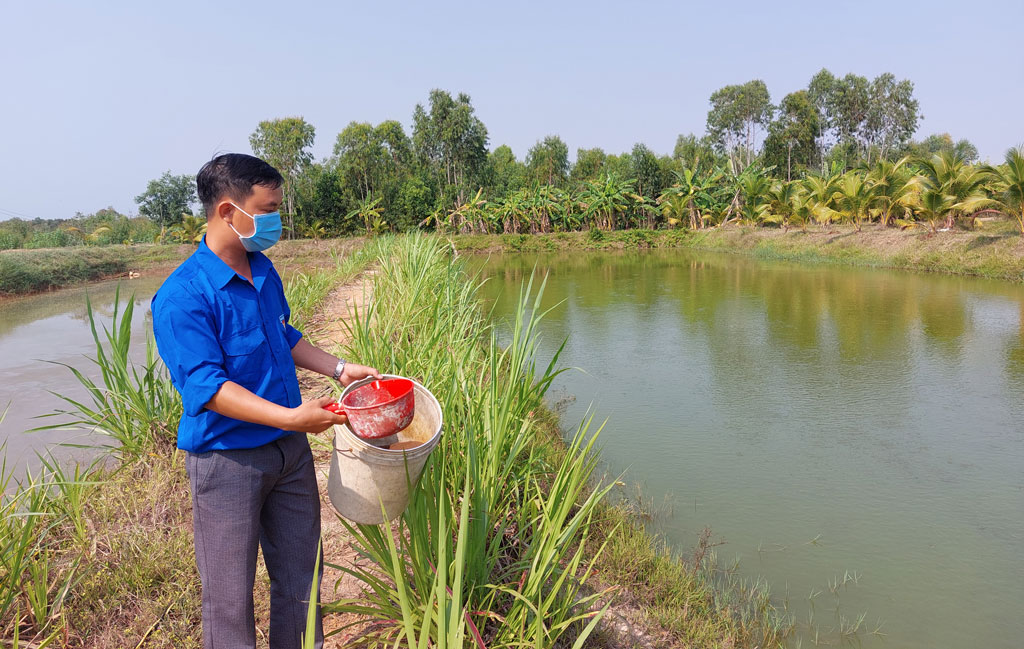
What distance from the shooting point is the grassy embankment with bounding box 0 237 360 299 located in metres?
12.2

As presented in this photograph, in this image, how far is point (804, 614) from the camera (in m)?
2.22

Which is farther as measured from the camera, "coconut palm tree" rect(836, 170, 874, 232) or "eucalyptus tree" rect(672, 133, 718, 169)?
"eucalyptus tree" rect(672, 133, 718, 169)

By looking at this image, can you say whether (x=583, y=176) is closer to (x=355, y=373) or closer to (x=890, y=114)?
(x=890, y=114)

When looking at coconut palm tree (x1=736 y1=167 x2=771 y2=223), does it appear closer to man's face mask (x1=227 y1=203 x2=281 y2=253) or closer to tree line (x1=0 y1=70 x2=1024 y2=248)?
tree line (x1=0 y1=70 x2=1024 y2=248)

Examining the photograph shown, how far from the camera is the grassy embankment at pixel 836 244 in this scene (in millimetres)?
10742

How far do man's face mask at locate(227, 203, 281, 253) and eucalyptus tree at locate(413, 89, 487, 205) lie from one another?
85.5 ft

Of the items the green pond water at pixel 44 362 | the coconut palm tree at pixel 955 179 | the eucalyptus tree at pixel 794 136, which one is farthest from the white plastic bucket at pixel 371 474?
the eucalyptus tree at pixel 794 136

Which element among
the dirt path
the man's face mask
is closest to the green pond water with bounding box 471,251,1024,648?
the dirt path

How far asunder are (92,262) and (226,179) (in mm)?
17647

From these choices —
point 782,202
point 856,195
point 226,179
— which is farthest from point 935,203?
point 226,179

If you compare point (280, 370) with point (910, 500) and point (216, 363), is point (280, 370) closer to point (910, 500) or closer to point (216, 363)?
point (216, 363)

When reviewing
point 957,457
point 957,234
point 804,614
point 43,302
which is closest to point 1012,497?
point 957,457

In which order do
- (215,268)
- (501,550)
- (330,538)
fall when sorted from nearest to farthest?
1. (215,268)
2. (501,550)
3. (330,538)

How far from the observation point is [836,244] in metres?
14.9
